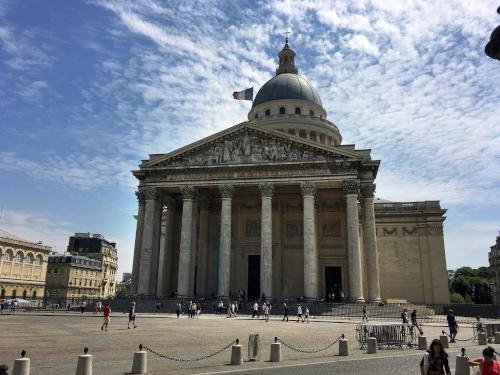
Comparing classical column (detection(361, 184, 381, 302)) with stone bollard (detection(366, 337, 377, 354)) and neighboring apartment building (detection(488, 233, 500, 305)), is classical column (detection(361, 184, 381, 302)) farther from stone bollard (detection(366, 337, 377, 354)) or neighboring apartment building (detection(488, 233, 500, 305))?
neighboring apartment building (detection(488, 233, 500, 305))

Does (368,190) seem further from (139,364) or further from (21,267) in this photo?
(21,267)

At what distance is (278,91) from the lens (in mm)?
63406

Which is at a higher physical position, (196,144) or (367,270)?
(196,144)

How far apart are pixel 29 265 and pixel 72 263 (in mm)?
12856

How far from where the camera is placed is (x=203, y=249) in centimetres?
4450

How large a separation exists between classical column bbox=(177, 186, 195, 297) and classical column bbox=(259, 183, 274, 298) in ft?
23.0

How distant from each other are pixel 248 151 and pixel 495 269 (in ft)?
233

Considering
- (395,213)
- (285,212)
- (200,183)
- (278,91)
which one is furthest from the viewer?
(278,91)

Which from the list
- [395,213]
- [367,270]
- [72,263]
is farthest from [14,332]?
[72,263]

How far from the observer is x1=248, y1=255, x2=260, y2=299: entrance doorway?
145 feet

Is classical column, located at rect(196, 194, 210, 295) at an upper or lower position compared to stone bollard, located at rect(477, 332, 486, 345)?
upper

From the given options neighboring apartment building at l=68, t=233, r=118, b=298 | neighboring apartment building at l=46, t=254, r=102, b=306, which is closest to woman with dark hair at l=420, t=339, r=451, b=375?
neighboring apartment building at l=46, t=254, r=102, b=306

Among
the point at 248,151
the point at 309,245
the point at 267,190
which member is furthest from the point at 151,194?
the point at 309,245

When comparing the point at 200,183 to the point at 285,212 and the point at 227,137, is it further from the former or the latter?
the point at 285,212
